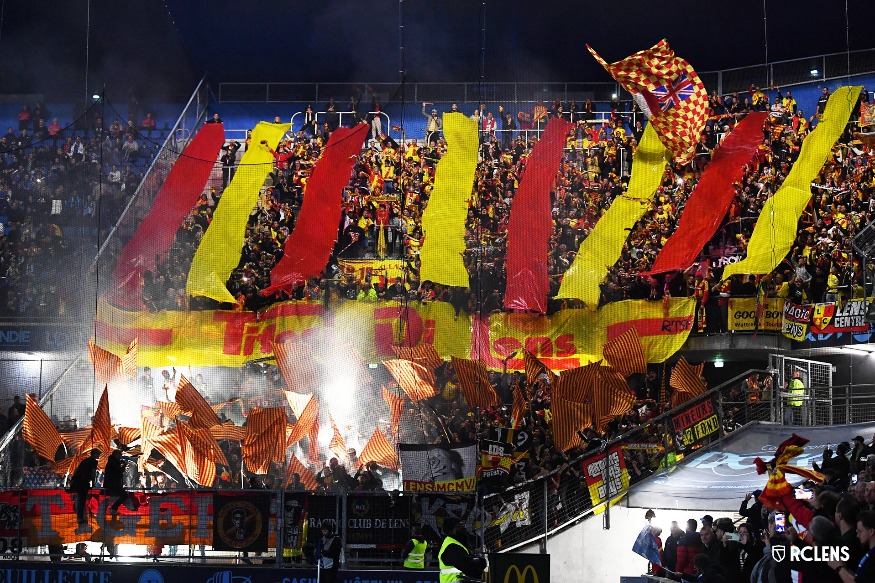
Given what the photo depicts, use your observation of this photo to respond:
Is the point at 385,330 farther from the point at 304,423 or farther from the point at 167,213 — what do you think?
the point at 167,213

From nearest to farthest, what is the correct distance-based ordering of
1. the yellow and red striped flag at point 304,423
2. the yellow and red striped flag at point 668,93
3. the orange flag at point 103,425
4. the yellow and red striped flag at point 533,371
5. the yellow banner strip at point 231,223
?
the orange flag at point 103,425, the yellow and red striped flag at point 533,371, the yellow and red striped flag at point 304,423, the yellow banner strip at point 231,223, the yellow and red striped flag at point 668,93

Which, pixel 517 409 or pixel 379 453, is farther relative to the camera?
pixel 517 409

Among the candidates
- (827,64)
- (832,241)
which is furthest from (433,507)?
(827,64)

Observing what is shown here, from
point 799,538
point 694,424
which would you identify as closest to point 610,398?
point 694,424

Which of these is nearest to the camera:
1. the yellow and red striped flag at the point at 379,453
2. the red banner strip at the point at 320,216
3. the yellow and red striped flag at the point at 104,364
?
the yellow and red striped flag at the point at 379,453

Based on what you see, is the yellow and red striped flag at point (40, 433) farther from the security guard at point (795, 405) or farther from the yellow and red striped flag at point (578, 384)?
the security guard at point (795, 405)

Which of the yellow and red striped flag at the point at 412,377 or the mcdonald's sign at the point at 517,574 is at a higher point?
the yellow and red striped flag at the point at 412,377

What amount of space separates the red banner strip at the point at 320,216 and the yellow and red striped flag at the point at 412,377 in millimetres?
3106

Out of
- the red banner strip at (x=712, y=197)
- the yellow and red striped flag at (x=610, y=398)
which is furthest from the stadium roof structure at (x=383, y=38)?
the yellow and red striped flag at (x=610, y=398)

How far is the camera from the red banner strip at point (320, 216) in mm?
21938

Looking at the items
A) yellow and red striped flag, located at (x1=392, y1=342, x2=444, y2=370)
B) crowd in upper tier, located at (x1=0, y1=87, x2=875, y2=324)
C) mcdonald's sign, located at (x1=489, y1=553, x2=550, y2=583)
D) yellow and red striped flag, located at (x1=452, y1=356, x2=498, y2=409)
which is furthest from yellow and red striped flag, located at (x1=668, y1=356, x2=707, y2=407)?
mcdonald's sign, located at (x1=489, y1=553, x2=550, y2=583)

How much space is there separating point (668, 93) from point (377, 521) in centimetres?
1150

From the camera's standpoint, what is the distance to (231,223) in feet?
75.7

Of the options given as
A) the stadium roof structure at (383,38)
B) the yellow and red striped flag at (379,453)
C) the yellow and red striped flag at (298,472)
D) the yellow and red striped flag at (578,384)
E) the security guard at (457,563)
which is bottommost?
the security guard at (457,563)
